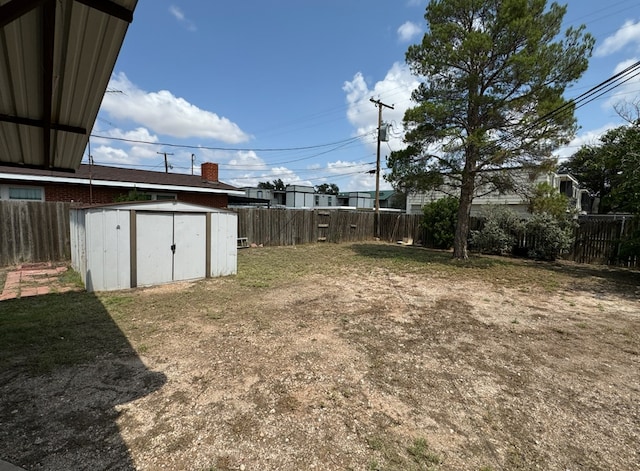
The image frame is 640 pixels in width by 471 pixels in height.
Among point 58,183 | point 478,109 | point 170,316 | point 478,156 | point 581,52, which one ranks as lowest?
point 170,316

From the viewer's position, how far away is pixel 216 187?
15.2m

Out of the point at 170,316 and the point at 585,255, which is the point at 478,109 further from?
the point at 170,316

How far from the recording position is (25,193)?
11141mm

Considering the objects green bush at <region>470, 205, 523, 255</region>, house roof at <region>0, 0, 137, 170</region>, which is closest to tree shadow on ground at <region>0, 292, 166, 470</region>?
house roof at <region>0, 0, 137, 170</region>

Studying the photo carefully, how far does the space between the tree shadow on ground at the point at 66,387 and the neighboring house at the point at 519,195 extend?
1021cm

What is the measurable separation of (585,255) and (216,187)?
613 inches

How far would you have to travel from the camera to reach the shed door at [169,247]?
6.61m

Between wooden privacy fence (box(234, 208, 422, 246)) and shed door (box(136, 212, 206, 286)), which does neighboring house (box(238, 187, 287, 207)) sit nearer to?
wooden privacy fence (box(234, 208, 422, 246))

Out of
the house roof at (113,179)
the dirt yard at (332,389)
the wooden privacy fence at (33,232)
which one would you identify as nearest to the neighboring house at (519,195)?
the dirt yard at (332,389)

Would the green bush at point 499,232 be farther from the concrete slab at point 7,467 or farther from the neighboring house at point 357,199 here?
the neighboring house at point 357,199

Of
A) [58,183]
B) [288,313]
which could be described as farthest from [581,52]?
[58,183]

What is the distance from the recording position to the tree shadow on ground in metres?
2.13

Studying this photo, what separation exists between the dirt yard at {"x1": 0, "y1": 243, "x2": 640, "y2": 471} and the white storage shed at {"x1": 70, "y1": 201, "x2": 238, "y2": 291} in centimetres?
74

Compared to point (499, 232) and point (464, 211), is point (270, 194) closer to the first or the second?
point (499, 232)
